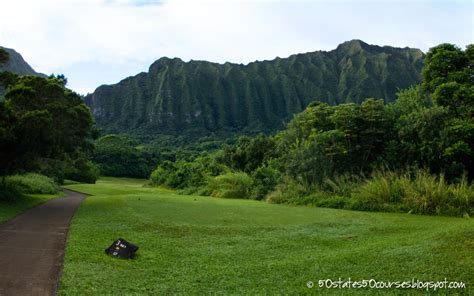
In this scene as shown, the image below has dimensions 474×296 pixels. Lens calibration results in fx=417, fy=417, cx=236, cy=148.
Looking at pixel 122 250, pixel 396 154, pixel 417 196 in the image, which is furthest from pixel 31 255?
pixel 396 154

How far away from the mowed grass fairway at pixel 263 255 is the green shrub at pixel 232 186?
44.9ft

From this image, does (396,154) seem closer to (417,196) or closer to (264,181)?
(417,196)

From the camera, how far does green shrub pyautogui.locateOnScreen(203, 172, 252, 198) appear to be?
27.9m

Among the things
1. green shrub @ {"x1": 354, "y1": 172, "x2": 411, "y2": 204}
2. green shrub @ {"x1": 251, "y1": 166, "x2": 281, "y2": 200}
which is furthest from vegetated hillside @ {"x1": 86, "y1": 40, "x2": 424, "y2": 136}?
green shrub @ {"x1": 354, "y1": 172, "x2": 411, "y2": 204}

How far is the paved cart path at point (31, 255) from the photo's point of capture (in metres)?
6.54

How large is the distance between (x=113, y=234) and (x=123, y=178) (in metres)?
70.4

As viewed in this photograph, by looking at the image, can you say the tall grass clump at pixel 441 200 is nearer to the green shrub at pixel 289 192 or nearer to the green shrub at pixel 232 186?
the green shrub at pixel 289 192

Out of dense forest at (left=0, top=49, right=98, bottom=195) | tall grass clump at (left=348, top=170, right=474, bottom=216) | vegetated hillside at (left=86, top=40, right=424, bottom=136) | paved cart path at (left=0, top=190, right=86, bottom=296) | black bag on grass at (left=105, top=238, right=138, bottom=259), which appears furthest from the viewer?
vegetated hillside at (left=86, top=40, right=424, bottom=136)

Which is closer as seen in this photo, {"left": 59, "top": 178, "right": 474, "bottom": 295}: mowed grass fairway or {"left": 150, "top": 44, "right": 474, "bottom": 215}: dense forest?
{"left": 59, "top": 178, "right": 474, "bottom": 295}: mowed grass fairway

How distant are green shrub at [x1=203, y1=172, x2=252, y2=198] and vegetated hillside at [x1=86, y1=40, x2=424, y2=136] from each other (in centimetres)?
9023

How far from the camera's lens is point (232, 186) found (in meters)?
28.7

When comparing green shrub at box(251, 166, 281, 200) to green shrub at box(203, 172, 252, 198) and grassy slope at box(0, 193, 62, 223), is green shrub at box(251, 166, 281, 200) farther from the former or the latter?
grassy slope at box(0, 193, 62, 223)

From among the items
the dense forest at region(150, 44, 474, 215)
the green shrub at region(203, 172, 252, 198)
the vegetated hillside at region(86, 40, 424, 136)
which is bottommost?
the green shrub at region(203, 172, 252, 198)

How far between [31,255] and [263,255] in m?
4.92
